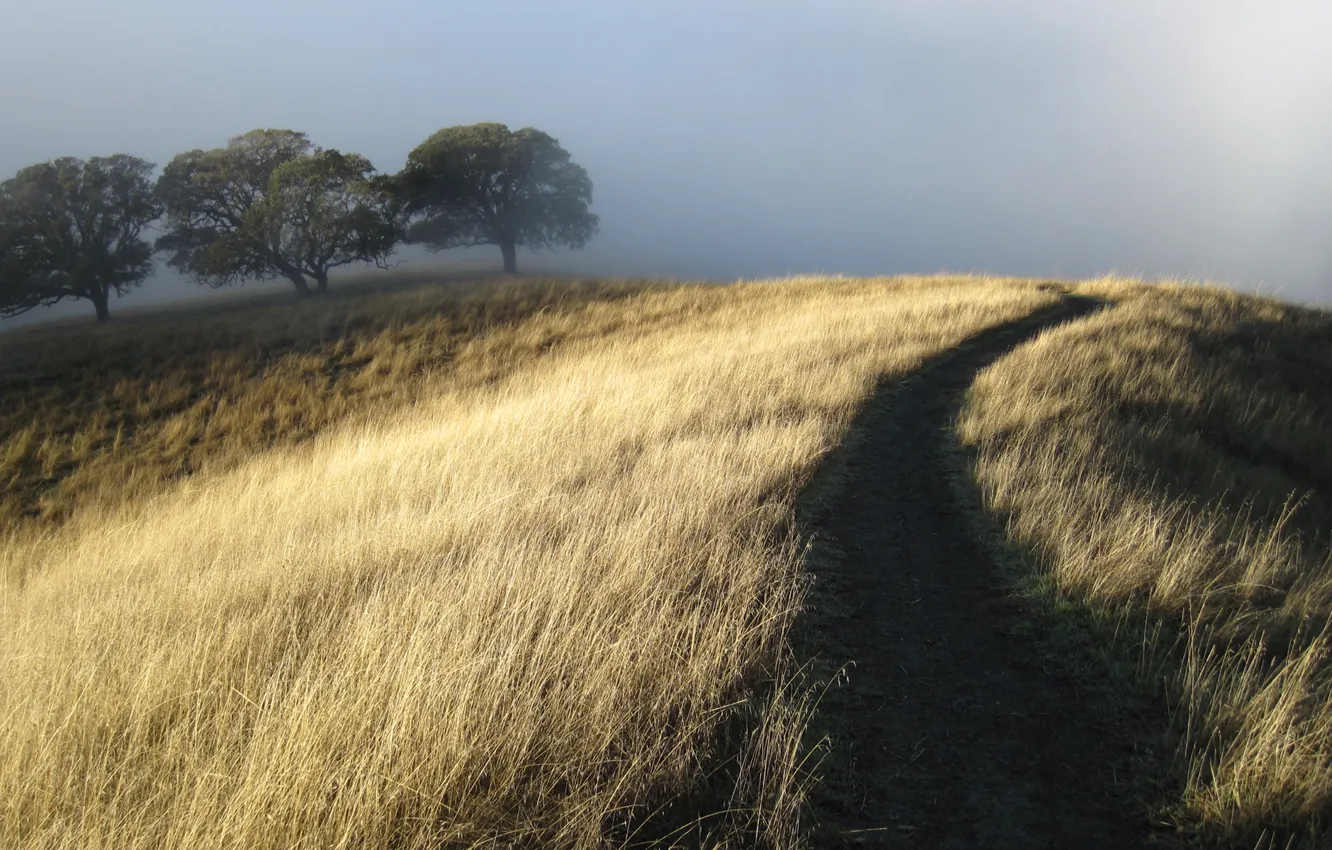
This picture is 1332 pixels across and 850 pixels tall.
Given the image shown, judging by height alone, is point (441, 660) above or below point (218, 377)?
below

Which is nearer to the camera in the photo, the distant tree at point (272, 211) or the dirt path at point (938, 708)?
the dirt path at point (938, 708)

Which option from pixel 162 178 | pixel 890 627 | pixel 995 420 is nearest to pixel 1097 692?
pixel 890 627

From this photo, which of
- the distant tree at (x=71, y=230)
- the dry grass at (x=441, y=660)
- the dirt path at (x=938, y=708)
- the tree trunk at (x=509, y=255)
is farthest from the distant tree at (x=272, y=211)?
the dirt path at (x=938, y=708)

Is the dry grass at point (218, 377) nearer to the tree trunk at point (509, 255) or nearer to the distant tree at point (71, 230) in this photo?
the distant tree at point (71, 230)

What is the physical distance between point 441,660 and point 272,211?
96.4 ft

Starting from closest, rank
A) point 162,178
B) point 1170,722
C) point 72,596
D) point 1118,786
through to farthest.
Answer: point 1118,786, point 1170,722, point 72,596, point 162,178

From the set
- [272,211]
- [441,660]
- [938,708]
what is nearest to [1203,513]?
[938,708]

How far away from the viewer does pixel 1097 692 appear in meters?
3.53

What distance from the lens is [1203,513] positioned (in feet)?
19.4

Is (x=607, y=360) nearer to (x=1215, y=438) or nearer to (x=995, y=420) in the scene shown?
(x=995, y=420)

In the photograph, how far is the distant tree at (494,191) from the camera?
115ft

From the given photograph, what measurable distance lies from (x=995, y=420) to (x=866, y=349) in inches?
155

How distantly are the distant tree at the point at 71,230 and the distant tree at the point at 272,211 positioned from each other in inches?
48.6

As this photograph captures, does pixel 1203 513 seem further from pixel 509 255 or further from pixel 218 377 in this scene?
pixel 509 255
